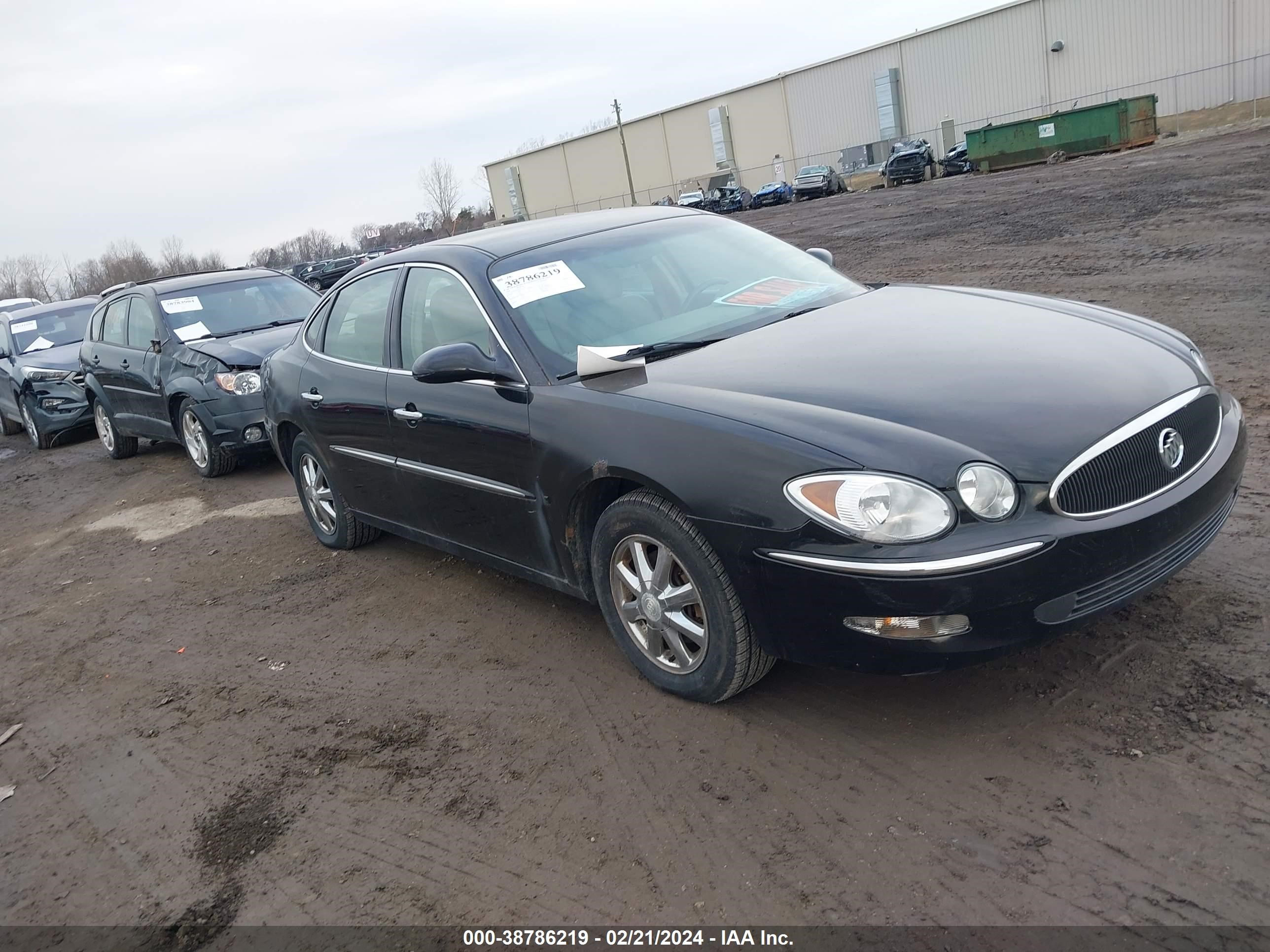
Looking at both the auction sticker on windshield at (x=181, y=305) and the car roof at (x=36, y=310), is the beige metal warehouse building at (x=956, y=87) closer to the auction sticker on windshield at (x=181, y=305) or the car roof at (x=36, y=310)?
the car roof at (x=36, y=310)

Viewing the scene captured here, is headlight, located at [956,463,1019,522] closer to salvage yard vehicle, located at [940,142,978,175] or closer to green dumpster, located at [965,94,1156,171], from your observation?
green dumpster, located at [965,94,1156,171]

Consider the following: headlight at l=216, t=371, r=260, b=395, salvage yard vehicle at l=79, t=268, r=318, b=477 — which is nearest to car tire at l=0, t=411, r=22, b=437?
salvage yard vehicle at l=79, t=268, r=318, b=477

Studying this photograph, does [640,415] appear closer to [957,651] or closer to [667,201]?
[957,651]

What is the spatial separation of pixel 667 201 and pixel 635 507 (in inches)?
2294

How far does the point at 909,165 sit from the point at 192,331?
3560 cm

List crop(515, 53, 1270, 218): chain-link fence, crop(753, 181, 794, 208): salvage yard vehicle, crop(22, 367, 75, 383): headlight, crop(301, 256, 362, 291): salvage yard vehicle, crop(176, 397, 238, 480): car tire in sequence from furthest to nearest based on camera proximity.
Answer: crop(753, 181, 794, 208): salvage yard vehicle, crop(301, 256, 362, 291): salvage yard vehicle, crop(515, 53, 1270, 218): chain-link fence, crop(22, 367, 75, 383): headlight, crop(176, 397, 238, 480): car tire

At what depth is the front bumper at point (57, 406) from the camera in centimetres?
1273

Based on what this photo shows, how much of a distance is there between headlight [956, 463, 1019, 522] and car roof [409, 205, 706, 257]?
→ 2393mm

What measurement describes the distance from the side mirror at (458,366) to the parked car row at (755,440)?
1 centimetres

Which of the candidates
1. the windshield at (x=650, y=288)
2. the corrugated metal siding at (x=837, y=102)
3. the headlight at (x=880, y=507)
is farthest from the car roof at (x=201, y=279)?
the corrugated metal siding at (x=837, y=102)

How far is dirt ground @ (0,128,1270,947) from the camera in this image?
8.69ft

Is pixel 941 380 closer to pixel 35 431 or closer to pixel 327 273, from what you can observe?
pixel 35 431

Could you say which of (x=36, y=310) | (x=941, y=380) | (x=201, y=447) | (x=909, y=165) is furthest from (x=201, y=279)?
(x=909, y=165)

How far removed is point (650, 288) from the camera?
4.40m
